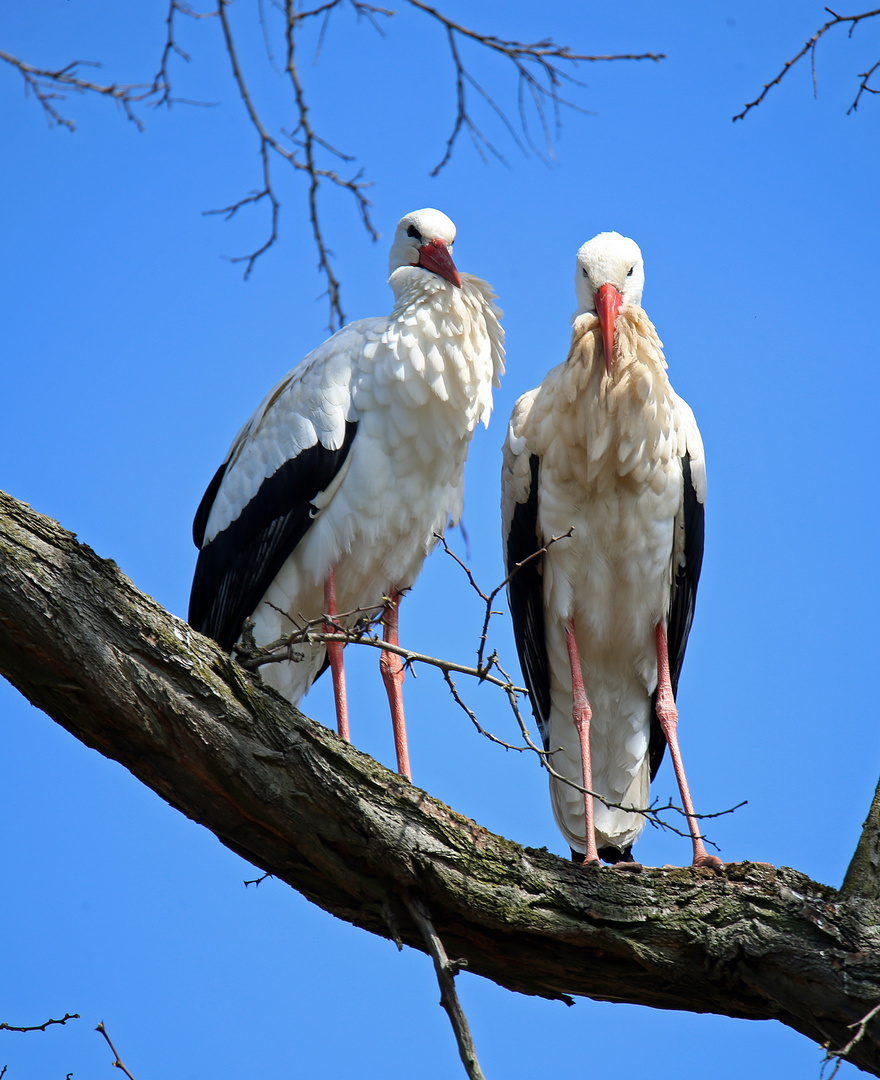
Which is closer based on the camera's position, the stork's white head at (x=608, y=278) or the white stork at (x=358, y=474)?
the stork's white head at (x=608, y=278)

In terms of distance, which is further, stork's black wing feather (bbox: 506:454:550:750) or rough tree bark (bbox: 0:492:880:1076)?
stork's black wing feather (bbox: 506:454:550:750)

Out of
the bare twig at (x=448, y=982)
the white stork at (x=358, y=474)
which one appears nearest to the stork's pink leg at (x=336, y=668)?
the white stork at (x=358, y=474)

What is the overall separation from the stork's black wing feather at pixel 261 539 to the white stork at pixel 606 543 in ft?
2.79

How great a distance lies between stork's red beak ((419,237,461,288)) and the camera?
18.0 feet

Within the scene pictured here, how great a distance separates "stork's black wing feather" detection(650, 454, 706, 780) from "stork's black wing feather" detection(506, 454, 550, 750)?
0.52 meters

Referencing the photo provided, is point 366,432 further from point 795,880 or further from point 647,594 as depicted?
point 795,880

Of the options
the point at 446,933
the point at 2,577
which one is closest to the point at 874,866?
the point at 446,933

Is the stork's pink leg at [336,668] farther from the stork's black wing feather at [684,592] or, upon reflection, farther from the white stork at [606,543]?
the stork's black wing feather at [684,592]

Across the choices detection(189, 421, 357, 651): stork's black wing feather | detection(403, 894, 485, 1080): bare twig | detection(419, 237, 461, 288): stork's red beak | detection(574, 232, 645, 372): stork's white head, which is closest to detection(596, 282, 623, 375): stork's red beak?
detection(574, 232, 645, 372): stork's white head

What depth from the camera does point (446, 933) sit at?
11.4ft

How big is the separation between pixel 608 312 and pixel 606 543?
979mm

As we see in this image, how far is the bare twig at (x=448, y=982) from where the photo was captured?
2.77m

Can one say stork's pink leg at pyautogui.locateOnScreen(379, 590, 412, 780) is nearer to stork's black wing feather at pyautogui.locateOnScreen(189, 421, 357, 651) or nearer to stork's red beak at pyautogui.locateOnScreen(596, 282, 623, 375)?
stork's black wing feather at pyautogui.locateOnScreen(189, 421, 357, 651)

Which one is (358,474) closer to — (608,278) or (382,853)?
(608,278)
